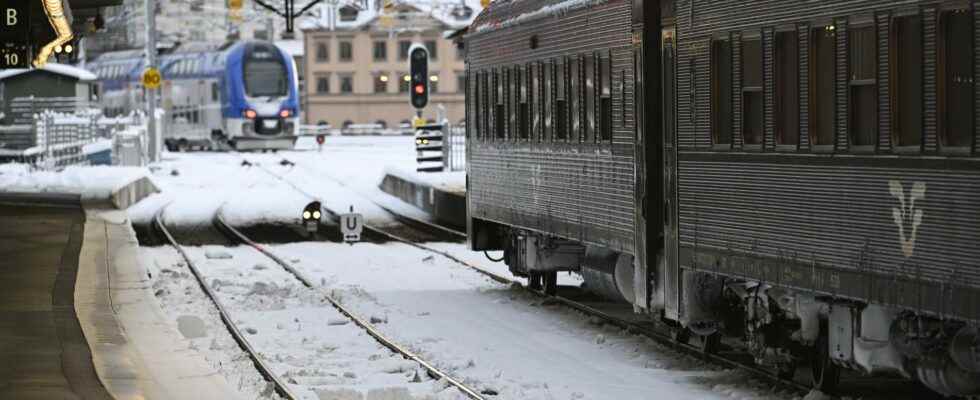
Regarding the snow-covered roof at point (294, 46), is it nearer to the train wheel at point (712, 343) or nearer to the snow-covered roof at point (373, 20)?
the snow-covered roof at point (373, 20)

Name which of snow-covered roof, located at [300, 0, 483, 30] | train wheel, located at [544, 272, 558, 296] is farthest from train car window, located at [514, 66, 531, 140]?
snow-covered roof, located at [300, 0, 483, 30]

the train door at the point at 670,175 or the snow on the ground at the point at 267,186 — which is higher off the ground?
the train door at the point at 670,175

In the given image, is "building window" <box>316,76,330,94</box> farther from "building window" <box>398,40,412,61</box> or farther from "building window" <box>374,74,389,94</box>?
"building window" <box>398,40,412,61</box>

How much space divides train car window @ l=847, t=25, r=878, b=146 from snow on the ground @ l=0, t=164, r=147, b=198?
26629 millimetres

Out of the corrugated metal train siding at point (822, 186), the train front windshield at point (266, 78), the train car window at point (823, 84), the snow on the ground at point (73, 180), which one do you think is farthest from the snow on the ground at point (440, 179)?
the train front windshield at point (266, 78)

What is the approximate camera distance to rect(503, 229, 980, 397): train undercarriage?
10195 mm

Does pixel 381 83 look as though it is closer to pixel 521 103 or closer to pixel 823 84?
pixel 521 103

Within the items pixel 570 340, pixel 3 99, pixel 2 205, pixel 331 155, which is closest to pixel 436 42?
pixel 331 155

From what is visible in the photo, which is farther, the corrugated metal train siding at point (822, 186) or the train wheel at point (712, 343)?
the train wheel at point (712, 343)

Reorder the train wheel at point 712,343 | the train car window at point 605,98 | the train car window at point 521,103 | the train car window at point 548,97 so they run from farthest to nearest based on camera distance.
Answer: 1. the train car window at point 521,103
2. the train car window at point 548,97
3. the train car window at point 605,98
4. the train wheel at point 712,343

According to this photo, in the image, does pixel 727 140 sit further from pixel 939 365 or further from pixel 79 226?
pixel 79 226

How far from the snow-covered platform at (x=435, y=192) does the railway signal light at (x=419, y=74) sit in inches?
62.1

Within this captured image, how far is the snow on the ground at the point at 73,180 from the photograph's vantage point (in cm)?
3716

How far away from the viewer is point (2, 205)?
34.0 metres
